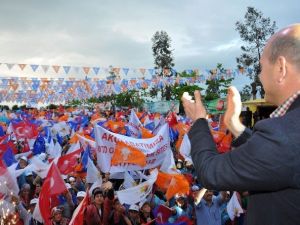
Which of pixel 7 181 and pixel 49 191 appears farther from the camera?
pixel 7 181

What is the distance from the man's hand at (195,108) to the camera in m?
1.76

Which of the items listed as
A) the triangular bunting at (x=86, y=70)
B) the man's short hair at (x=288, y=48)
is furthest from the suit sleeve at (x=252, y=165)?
the triangular bunting at (x=86, y=70)

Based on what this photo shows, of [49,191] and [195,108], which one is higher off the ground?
[195,108]

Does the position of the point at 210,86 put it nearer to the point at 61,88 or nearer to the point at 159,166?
the point at 61,88

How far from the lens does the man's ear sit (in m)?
1.58

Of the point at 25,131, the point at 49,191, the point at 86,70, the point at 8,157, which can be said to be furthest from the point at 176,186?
the point at 86,70

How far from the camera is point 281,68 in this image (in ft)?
5.22

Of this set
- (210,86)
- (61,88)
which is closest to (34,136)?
(61,88)

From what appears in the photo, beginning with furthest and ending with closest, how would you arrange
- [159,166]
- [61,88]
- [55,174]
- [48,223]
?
[61,88], [159,166], [55,174], [48,223]

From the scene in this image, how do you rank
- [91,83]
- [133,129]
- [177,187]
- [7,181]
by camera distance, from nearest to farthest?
1. [7,181]
2. [177,187]
3. [133,129]
4. [91,83]

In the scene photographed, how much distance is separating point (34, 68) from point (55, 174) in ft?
78.9

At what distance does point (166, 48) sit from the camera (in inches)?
2628

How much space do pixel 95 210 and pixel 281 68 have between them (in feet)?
19.9

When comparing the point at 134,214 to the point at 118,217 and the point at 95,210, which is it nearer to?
the point at 118,217
